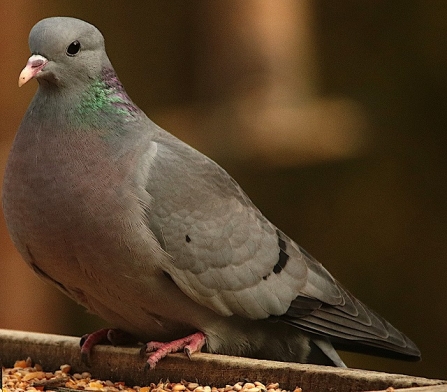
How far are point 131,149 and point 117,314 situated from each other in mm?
791

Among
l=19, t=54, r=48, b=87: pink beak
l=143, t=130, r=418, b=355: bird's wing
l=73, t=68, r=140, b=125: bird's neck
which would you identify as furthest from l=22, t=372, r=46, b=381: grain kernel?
l=19, t=54, r=48, b=87: pink beak

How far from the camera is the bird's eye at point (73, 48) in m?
4.08

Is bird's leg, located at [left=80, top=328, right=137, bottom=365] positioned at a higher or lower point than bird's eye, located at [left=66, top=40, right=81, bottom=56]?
lower

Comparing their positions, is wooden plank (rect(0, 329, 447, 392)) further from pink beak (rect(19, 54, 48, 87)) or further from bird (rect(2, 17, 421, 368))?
pink beak (rect(19, 54, 48, 87))

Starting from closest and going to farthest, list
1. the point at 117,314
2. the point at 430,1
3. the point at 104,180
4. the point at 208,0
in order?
the point at 104,180, the point at 117,314, the point at 208,0, the point at 430,1

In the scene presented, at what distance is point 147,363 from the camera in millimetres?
4012

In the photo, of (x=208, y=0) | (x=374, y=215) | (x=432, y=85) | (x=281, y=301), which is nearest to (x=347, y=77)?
(x=432, y=85)

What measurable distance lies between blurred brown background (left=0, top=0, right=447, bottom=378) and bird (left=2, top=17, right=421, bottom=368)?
368 cm

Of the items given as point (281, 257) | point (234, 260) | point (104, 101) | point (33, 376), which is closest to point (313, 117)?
point (281, 257)

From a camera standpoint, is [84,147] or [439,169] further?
[439,169]

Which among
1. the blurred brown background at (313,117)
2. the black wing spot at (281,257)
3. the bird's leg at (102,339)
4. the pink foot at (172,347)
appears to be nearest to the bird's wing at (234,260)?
the black wing spot at (281,257)

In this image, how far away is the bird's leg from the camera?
13.9 ft

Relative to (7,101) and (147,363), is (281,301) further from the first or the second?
(7,101)

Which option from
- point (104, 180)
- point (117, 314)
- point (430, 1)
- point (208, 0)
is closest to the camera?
point (104, 180)
